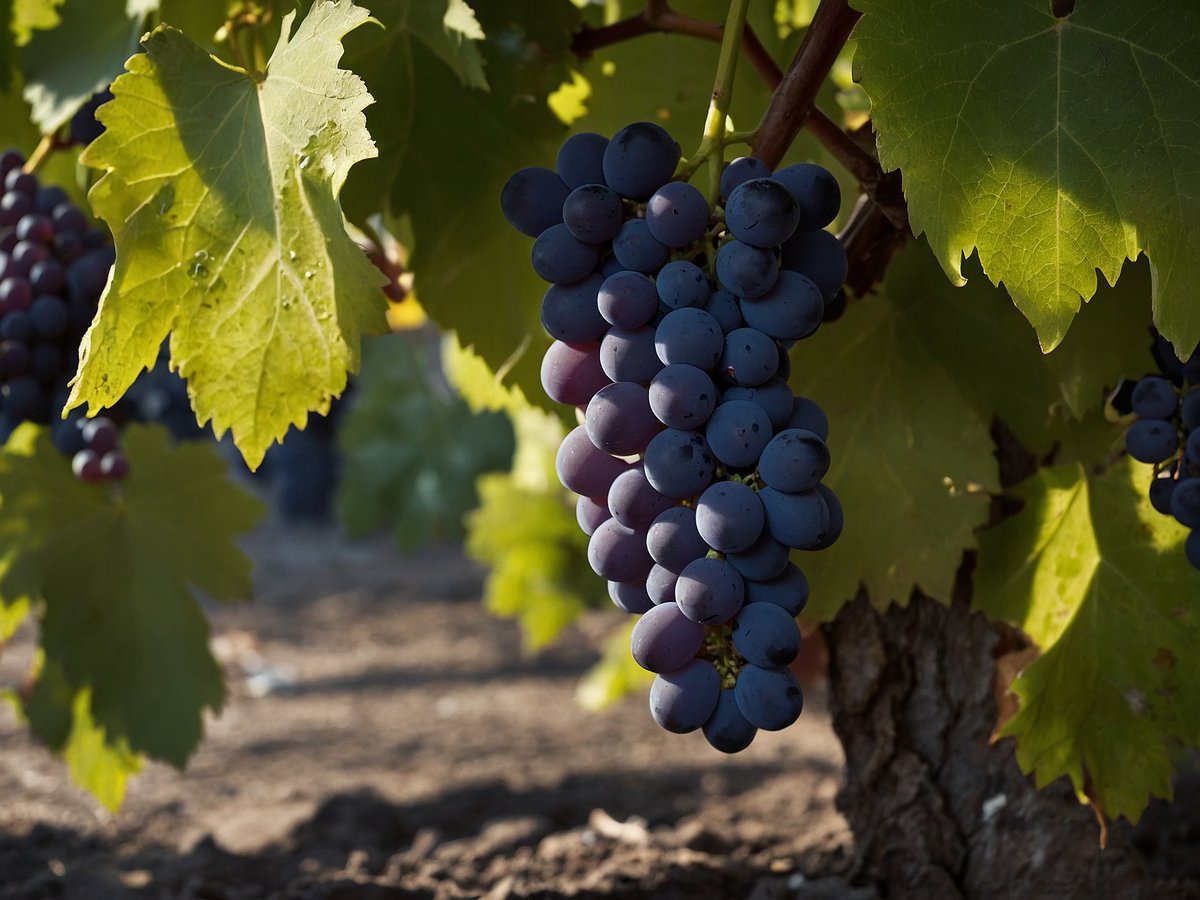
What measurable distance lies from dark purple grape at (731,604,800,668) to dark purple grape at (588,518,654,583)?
84mm

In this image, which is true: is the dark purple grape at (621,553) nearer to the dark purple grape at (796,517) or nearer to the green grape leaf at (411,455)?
the dark purple grape at (796,517)

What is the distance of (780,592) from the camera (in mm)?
734

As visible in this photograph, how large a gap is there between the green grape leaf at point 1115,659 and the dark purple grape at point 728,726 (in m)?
0.40

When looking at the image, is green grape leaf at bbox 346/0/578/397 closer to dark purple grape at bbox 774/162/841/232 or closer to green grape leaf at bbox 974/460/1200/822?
dark purple grape at bbox 774/162/841/232

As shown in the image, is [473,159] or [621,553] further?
[473,159]

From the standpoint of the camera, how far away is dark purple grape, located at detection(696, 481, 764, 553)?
0.70 meters

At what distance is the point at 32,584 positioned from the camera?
138 cm

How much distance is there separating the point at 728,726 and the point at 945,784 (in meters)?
0.63

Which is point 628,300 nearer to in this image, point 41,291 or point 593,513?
point 593,513

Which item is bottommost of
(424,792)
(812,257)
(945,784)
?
(424,792)

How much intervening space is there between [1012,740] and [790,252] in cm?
67

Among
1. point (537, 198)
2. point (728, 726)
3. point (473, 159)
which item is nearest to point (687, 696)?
point (728, 726)

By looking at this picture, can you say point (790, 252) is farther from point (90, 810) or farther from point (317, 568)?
point (317, 568)

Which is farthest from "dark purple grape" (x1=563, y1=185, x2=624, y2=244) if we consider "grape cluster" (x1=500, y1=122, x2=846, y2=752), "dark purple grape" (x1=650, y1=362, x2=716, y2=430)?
"dark purple grape" (x1=650, y1=362, x2=716, y2=430)
